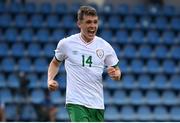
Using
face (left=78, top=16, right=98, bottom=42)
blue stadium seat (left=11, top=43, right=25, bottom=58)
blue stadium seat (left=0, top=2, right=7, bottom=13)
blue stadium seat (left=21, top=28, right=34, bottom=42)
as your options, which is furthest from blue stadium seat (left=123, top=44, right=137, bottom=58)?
face (left=78, top=16, right=98, bottom=42)

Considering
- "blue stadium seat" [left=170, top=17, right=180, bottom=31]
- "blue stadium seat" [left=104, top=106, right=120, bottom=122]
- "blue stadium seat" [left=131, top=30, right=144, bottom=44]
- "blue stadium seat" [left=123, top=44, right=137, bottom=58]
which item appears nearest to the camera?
"blue stadium seat" [left=104, top=106, right=120, bottom=122]

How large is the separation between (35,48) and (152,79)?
2.84 metres

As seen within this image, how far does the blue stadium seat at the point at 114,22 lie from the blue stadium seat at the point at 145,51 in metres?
0.83

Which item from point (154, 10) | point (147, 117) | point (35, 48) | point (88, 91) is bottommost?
point (147, 117)

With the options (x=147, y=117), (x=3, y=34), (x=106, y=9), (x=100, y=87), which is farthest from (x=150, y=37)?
(x=100, y=87)

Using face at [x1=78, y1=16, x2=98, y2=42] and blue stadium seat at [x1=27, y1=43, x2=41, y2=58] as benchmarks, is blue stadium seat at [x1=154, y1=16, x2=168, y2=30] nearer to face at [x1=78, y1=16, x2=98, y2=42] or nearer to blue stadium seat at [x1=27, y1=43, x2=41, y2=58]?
blue stadium seat at [x1=27, y1=43, x2=41, y2=58]

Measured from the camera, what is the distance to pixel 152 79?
13055mm

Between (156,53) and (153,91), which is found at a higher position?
(156,53)

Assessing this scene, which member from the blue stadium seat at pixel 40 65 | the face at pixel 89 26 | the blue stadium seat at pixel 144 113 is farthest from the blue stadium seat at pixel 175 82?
the face at pixel 89 26

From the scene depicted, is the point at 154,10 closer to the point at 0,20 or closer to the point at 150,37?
the point at 150,37

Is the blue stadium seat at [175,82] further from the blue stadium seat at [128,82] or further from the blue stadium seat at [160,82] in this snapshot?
the blue stadium seat at [128,82]

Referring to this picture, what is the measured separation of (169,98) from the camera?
12570 millimetres

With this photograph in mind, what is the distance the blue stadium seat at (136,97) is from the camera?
12.3 metres

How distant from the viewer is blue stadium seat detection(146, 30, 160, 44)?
13.5 metres
